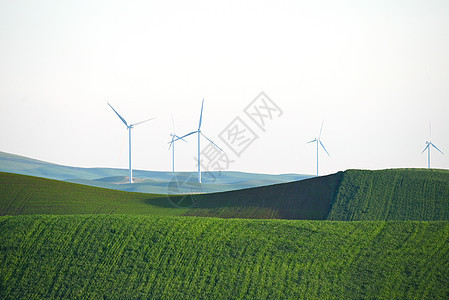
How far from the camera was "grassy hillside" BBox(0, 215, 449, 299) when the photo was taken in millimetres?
17875

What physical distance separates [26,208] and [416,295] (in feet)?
86.5

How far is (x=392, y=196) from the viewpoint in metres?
34.2

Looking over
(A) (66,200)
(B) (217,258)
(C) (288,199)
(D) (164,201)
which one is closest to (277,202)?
(C) (288,199)

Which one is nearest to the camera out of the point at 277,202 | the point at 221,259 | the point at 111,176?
the point at 221,259

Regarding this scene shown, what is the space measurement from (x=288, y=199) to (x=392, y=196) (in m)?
7.24

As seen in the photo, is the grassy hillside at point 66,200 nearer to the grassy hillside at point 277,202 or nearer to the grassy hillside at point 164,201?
the grassy hillside at point 164,201

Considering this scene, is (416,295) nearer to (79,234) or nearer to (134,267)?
(134,267)

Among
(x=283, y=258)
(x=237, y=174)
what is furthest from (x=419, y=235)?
(x=237, y=174)

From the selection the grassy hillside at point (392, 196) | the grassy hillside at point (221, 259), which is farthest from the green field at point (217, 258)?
the grassy hillside at point (392, 196)

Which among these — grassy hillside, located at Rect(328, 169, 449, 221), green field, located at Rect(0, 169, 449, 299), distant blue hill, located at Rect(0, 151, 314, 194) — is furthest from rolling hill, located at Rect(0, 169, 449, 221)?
distant blue hill, located at Rect(0, 151, 314, 194)

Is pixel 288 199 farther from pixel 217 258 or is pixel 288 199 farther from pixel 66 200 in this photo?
pixel 217 258

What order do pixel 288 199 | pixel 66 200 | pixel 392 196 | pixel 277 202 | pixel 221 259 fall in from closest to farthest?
1. pixel 221 259
2. pixel 392 196
3. pixel 277 202
4. pixel 288 199
5. pixel 66 200

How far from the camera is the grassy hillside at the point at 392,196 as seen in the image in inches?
1241

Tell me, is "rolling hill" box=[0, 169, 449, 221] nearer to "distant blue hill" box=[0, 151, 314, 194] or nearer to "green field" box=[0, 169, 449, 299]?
"green field" box=[0, 169, 449, 299]
